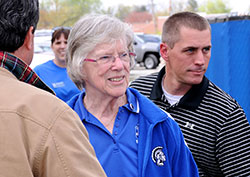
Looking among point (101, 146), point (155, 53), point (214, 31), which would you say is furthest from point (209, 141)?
point (155, 53)

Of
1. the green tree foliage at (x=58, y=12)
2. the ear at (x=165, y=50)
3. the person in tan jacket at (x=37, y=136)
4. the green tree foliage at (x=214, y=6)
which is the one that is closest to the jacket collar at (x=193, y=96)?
the ear at (x=165, y=50)

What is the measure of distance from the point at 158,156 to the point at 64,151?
0.95m

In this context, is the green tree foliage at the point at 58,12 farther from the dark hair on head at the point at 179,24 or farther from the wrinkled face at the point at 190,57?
the wrinkled face at the point at 190,57

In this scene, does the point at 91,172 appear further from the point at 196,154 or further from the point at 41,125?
the point at 196,154

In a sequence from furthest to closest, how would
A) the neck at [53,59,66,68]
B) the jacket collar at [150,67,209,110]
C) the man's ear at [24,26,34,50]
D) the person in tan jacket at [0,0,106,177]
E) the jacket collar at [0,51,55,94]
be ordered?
the neck at [53,59,66,68]
the jacket collar at [150,67,209,110]
the man's ear at [24,26,34,50]
the jacket collar at [0,51,55,94]
the person in tan jacket at [0,0,106,177]

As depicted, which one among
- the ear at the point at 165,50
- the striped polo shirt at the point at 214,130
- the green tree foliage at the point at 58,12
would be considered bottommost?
the green tree foliage at the point at 58,12

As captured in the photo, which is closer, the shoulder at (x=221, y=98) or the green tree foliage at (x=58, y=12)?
the shoulder at (x=221, y=98)

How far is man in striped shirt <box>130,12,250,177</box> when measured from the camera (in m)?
2.75

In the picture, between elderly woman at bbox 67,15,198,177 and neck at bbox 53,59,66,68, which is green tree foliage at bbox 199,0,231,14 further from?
elderly woman at bbox 67,15,198,177

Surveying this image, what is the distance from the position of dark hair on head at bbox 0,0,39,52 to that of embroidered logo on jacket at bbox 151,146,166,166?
1.00 metres

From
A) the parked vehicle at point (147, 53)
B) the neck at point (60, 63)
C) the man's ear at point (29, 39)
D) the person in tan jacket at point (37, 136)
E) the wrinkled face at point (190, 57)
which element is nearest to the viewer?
the person in tan jacket at point (37, 136)

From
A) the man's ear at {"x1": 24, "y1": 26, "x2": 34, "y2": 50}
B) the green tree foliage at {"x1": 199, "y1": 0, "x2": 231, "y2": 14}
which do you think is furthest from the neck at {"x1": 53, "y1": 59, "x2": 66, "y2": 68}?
the green tree foliage at {"x1": 199, "y1": 0, "x2": 231, "y2": 14}

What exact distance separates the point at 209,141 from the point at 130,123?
2.14 feet

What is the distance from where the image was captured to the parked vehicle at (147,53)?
79.7ft
